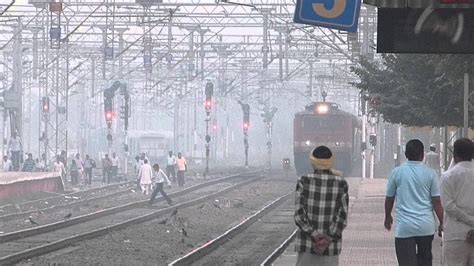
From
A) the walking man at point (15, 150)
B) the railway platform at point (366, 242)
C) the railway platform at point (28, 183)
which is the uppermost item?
the walking man at point (15, 150)

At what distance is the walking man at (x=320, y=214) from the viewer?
10.6 meters

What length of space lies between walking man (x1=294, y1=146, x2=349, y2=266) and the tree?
242 inches

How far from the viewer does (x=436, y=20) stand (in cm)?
1184

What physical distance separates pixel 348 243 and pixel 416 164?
434 inches

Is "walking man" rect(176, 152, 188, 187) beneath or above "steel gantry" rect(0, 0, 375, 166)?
beneath

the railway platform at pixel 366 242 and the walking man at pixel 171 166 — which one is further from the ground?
the walking man at pixel 171 166

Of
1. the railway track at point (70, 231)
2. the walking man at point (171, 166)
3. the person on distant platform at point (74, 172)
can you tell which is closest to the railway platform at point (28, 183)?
the railway track at point (70, 231)

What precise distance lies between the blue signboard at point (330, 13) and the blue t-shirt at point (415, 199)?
1.82 m

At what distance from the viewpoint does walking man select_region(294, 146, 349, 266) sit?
1059 cm

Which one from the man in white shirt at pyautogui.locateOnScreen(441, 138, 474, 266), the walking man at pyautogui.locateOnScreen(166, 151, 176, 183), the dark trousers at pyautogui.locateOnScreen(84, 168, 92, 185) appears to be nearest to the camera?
the man in white shirt at pyautogui.locateOnScreen(441, 138, 474, 266)

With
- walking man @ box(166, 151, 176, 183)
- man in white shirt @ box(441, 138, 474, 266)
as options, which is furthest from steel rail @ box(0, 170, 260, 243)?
man in white shirt @ box(441, 138, 474, 266)

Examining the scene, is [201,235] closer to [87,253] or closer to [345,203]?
[87,253]

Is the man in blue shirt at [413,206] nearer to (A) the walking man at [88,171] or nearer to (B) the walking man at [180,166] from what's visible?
(B) the walking man at [180,166]

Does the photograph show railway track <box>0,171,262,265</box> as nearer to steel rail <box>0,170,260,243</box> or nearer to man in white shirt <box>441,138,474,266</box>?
steel rail <box>0,170,260,243</box>
